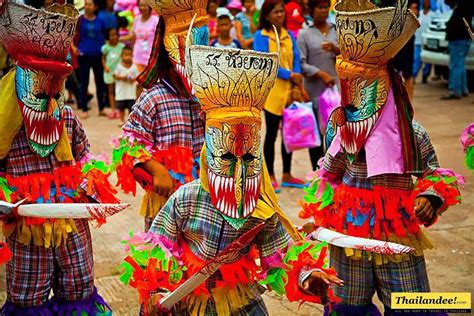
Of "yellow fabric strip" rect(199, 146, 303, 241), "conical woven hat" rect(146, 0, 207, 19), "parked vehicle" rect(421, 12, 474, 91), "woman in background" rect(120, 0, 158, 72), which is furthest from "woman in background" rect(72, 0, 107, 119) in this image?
"yellow fabric strip" rect(199, 146, 303, 241)

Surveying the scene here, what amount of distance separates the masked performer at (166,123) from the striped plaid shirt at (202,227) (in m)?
0.91

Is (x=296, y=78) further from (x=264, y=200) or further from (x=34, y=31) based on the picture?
(x=264, y=200)

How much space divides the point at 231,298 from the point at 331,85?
4877 millimetres

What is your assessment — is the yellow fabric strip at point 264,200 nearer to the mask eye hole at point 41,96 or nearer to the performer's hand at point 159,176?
the performer's hand at point 159,176

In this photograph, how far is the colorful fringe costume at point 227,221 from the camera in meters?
3.28

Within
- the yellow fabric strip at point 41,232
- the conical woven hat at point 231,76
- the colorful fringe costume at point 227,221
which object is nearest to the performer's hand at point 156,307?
the colorful fringe costume at point 227,221

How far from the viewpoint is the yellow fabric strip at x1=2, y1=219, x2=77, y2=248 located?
4207 millimetres

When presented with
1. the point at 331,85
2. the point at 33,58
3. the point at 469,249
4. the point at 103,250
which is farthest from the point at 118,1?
the point at 33,58

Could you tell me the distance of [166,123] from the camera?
4.46 m

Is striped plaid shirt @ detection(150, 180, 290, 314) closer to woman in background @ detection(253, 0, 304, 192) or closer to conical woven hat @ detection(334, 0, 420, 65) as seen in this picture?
conical woven hat @ detection(334, 0, 420, 65)

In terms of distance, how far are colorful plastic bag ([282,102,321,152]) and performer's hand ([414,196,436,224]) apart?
4.01m

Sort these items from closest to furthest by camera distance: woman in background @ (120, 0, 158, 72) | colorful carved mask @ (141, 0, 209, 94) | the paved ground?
1. colorful carved mask @ (141, 0, 209, 94)
2. the paved ground
3. woman in background @ (120, 0, 158, 72)

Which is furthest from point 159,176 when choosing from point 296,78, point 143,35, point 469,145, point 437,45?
point 437,45

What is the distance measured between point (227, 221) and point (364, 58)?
118cm
